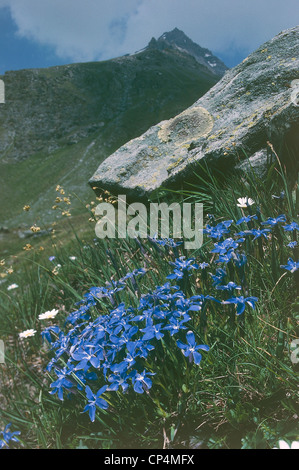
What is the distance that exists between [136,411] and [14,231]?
4629cm

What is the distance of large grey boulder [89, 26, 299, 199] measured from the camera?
4.63 m

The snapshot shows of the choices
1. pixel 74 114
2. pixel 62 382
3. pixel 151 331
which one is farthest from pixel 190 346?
pixel 74 114

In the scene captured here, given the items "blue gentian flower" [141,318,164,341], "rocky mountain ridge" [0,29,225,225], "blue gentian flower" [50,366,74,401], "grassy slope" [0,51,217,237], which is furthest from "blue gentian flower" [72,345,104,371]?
"rocky mountain ridge" [0,29,225,225]

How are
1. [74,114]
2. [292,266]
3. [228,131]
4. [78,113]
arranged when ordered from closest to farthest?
[292,266] < [228,131] < [74,114] < [78,113]

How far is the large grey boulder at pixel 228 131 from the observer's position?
463cm

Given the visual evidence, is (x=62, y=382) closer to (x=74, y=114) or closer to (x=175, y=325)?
(x=175, y=325)

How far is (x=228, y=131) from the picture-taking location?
203 inches

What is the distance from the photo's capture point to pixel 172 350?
228 cm

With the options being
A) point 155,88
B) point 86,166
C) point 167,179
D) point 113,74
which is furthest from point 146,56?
point 167,179

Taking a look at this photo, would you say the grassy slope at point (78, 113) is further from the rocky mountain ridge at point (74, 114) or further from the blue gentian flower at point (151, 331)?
the blue gentian flower at point (151, 331)

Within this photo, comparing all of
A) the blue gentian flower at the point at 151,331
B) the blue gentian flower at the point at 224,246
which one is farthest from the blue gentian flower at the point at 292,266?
the blue gentian flower at the point at 151,331

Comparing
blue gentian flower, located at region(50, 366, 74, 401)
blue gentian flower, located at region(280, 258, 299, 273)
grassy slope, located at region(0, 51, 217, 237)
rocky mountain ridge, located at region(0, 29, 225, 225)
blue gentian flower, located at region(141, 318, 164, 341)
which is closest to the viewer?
blue gentian flower, located at region(141, 318, 164, 341)

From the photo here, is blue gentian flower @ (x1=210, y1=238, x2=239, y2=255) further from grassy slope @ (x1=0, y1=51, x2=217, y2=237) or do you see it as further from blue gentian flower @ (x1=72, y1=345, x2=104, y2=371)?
grassy slope @ (x1=0, y1=51, x2=217, y2=237)
